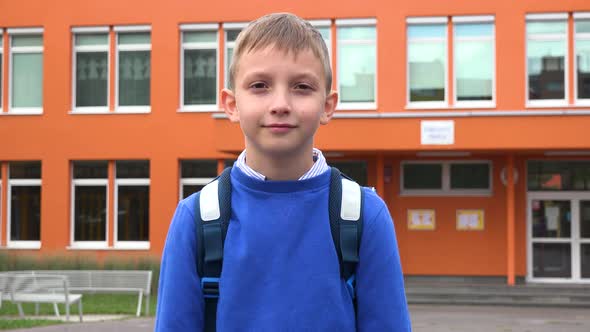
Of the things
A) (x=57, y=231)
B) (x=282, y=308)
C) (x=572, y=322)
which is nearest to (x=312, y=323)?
(x=282, y=308)

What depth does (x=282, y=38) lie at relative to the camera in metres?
2.15

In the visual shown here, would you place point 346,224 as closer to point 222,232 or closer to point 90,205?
point 222,232

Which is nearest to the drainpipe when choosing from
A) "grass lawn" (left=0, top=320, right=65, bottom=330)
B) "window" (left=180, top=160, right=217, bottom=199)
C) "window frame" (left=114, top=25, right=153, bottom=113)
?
"window" (left=180, top=160, right=217, bottom=199)

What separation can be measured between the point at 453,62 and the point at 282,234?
66.0 feet

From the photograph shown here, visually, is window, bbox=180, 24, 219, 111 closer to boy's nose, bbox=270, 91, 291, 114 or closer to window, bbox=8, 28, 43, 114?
window, bbox=8, 28, 43, 114

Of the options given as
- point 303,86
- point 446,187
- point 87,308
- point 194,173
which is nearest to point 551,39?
point 446,187

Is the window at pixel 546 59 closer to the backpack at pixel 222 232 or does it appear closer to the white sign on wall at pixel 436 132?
the white sign on wall at pixel 436 132

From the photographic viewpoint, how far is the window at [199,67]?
2284cm

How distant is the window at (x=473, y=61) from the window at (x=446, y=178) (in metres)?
1.48

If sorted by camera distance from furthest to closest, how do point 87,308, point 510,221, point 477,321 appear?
point 510,221 → point 87,308 → point 477,321

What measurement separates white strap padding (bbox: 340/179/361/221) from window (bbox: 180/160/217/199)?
2092 cm

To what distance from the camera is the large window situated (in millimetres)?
23406

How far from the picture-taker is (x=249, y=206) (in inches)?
84.4

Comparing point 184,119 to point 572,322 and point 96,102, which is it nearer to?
point 96,102
